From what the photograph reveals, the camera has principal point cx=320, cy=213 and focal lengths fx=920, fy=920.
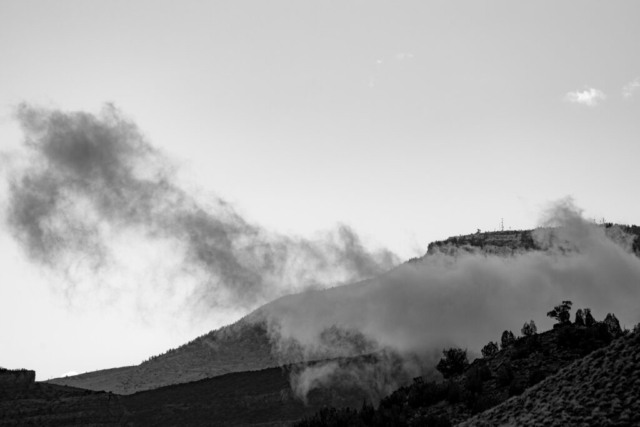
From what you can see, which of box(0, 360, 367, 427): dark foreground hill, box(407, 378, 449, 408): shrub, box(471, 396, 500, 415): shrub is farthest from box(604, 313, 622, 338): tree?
box(0, 360, 367, 427): dark foreground hill

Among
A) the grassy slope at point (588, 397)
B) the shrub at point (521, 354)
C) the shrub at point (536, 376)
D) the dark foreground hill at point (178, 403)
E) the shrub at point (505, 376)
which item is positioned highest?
the dark foreground hill at point (178, 403)

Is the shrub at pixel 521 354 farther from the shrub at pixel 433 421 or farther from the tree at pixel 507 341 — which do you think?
the shrub at pixel 433 421

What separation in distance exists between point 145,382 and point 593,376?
392 ft

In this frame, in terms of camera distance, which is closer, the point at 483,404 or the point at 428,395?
the point at 483,404

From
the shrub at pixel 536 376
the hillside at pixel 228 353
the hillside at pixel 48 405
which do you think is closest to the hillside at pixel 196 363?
the hillside at pixel 228 353

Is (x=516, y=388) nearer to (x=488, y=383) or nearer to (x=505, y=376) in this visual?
(x=505, y=376)

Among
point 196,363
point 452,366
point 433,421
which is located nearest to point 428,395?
point 433,421

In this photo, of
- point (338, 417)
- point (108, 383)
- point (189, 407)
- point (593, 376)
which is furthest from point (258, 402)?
point (593, 376)

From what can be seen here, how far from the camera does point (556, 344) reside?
8625cm

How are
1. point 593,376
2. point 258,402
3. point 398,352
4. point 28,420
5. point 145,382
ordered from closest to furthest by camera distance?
point 593,376, point 28,420, point 258,402, point 398,352, point 145,382

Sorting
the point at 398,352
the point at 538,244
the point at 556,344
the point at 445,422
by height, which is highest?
the point at 538,244

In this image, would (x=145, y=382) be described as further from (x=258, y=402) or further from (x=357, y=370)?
(x=357, y=370)

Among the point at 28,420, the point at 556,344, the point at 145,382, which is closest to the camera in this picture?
the point at 556,344

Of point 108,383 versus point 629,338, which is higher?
point 108,383
